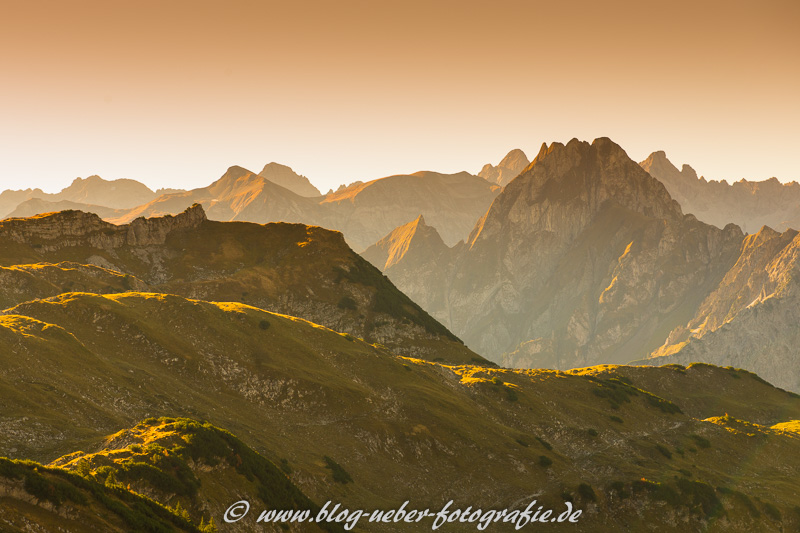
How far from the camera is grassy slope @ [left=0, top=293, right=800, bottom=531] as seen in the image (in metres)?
64.8

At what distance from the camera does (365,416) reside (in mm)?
84812

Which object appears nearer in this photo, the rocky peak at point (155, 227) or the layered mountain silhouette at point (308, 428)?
the layered mountain silhouette at point (308, 428)

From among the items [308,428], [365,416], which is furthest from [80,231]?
[365,416]

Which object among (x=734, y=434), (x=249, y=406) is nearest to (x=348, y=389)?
(x=249, y=406)

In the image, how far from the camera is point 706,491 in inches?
3140

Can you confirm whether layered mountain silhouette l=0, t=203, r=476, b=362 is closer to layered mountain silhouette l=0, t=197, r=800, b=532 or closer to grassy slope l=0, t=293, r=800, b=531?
layered mountain silhouette l=0, t=197, r=800, b=532

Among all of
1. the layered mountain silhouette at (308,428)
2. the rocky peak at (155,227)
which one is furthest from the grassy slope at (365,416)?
the rocky peak at (155,227)

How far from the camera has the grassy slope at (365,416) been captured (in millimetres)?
64750

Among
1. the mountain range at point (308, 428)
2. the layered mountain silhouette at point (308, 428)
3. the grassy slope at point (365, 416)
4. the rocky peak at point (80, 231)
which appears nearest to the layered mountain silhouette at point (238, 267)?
the rocky peak at point (80, 231)

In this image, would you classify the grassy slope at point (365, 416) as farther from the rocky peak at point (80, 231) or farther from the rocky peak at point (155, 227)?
the rocky peak at point (155, 227)

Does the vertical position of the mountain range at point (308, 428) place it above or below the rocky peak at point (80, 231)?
below

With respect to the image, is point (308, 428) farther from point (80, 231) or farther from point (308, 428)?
point (80, 231)

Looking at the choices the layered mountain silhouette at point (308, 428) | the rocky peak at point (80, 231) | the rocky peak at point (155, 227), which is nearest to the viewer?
the layered mountain silhouette at point (308, 428)

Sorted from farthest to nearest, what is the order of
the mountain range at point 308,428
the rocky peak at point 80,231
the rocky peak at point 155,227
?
the rocky peak at point 155,227 < the rocky peak at point 80,231 < the mountain range at point 308,428
